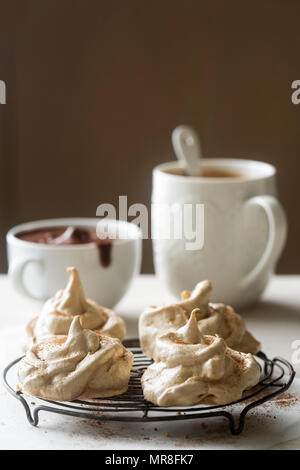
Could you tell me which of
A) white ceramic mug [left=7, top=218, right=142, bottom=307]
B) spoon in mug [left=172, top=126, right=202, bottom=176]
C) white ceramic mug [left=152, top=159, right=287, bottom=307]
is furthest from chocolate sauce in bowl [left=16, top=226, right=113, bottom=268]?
spoon in mug [left=172, top=126, right=202, bottom=176]

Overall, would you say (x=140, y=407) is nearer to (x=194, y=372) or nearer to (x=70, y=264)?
(x=194, y=372)

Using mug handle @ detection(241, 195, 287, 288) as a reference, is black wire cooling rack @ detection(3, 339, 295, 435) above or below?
below

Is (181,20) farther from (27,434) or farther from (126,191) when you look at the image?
(27,434)

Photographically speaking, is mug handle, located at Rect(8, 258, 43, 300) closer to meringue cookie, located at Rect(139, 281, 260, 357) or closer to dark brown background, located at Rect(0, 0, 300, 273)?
meringue cookie, located at Rect(139, 281, 260, 357)

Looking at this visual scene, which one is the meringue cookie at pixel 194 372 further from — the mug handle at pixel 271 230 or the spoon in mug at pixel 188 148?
the spoon in mug at pixel 188 148

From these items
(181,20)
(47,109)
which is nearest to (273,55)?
(181,20)

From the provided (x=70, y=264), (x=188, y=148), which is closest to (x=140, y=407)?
(x=70, y=264)
